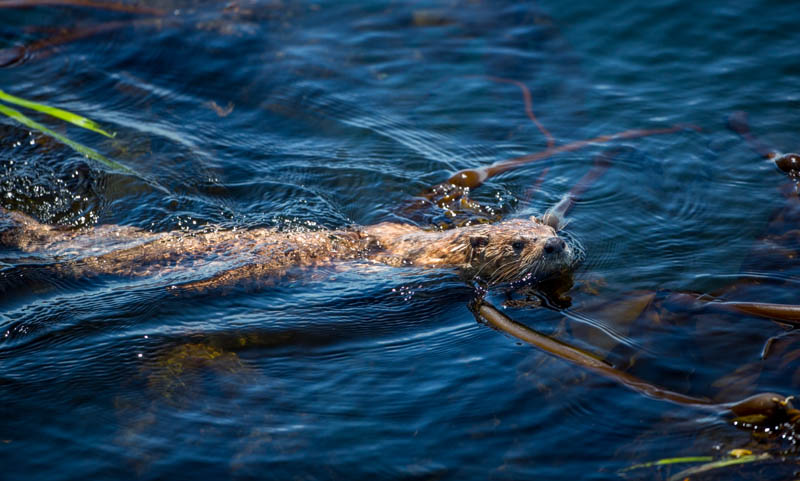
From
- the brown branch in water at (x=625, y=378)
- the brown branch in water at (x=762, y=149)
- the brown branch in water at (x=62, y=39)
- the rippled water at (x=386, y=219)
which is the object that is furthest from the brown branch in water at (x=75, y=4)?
the brown branch in water at (x=762, y=149)

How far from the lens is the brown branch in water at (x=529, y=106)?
24.5 ft

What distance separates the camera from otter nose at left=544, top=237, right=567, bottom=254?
217 inches

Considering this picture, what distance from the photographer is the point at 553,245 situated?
5.51m

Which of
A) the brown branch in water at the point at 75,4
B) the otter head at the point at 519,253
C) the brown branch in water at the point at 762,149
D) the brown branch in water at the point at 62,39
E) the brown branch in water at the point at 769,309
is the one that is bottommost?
the brown branch in water at the point at 769,309

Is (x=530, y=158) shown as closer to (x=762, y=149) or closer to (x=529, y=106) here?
(x=529, y=106)

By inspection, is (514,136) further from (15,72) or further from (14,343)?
(15,72)

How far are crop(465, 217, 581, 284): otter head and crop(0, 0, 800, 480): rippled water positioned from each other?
189mm

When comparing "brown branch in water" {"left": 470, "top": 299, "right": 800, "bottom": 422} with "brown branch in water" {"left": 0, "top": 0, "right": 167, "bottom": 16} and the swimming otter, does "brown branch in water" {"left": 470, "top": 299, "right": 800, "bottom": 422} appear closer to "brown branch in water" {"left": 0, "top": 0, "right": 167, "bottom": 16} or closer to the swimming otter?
the swimming otter

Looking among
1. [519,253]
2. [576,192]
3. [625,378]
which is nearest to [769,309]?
[625,378]

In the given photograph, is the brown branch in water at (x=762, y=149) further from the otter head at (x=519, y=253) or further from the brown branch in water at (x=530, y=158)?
the otter head at (x=519, y=253)

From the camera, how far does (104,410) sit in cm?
445

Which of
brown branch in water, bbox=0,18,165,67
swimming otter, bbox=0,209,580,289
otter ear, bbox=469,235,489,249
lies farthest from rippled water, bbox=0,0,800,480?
otter ear, bbox=469,235,489,249

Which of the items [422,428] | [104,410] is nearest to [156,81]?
[104,410]

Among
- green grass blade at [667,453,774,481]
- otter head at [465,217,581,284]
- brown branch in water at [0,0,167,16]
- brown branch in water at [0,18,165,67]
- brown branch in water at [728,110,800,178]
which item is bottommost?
green grass blade at [667,453,774,481]
